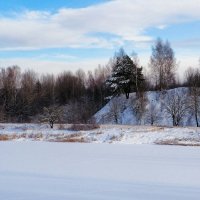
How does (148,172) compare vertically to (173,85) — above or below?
below

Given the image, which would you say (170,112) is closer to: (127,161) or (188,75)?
(188,75)

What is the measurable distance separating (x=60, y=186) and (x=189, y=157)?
748cm

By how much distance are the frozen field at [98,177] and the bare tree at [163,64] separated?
3886cm

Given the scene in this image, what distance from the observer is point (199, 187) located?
30.0 ft

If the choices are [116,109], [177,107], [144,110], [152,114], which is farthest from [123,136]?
[116,109]

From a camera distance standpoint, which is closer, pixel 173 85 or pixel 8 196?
pixel 8 196

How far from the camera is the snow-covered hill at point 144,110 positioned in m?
42.8

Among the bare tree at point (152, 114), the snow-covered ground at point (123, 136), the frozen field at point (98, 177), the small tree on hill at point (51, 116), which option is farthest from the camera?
the bare tree at point (152, 114)

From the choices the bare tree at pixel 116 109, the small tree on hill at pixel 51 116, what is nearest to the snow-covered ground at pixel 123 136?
the small tree on hill at pixel 51 116

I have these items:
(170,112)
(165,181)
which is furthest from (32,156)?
(170,112)

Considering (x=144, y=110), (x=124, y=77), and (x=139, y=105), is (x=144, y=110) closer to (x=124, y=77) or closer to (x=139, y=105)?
(x=139, y=105)

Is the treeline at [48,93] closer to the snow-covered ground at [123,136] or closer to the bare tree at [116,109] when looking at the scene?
the bare tree at [116,109]

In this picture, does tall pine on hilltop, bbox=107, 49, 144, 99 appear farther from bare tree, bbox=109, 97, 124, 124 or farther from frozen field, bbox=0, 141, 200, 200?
frozen field, bbox=0, 141, 200, 200

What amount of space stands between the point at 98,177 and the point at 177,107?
31820 mm
